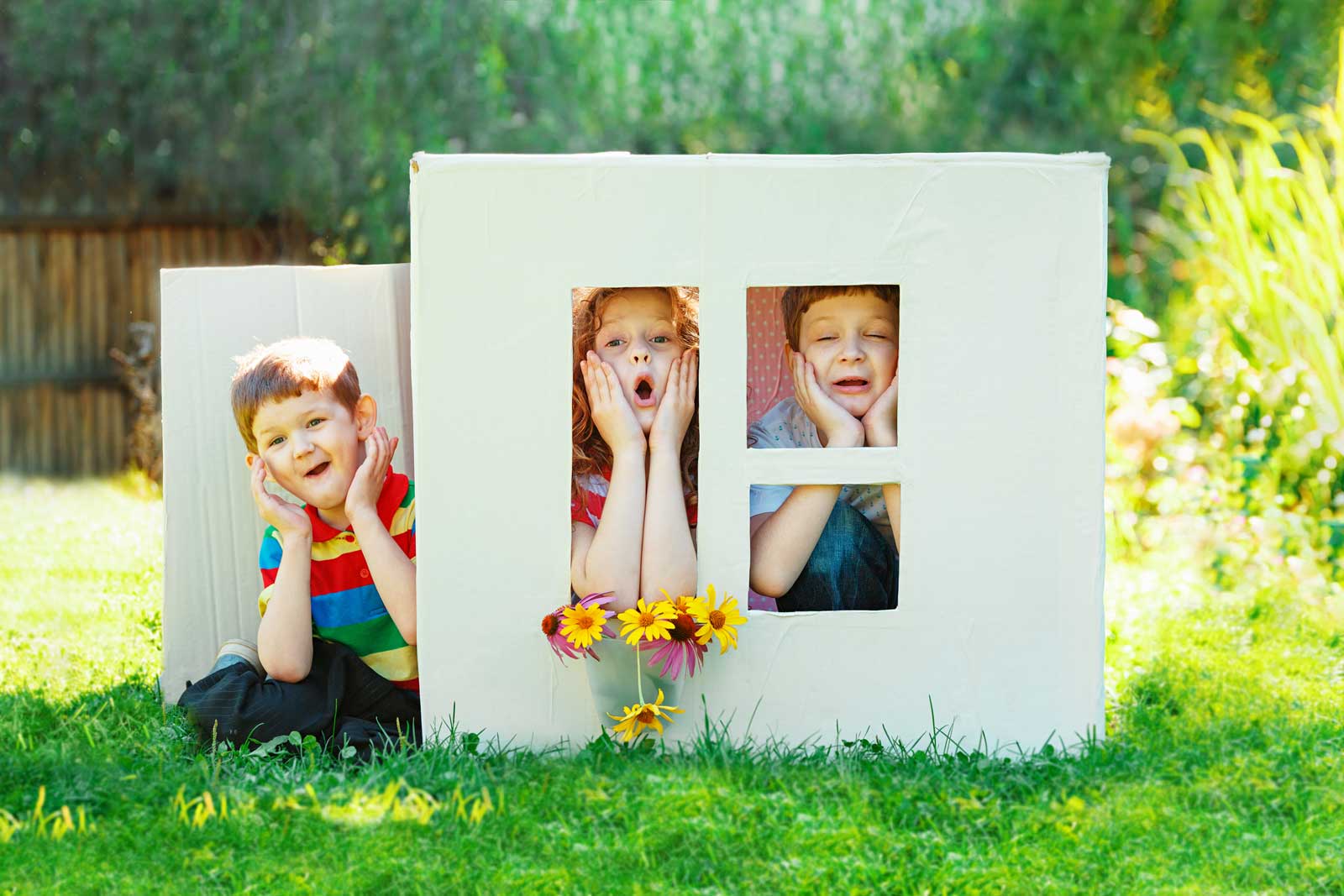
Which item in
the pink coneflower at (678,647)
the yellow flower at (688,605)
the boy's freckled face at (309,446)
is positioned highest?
the boy's freckled face at (309,446)

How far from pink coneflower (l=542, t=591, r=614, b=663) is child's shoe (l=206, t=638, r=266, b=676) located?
0.66m

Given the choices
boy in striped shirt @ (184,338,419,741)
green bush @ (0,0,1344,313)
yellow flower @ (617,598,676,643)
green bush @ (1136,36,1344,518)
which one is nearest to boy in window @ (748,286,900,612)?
yellow flower @ (617,598,676,643)

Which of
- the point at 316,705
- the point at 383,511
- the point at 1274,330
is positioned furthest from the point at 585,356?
the point at 1274,330

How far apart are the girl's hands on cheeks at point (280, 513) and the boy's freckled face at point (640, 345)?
2.14ft

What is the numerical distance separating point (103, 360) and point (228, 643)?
16.2ft

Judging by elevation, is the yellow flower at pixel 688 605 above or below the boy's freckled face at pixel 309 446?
below

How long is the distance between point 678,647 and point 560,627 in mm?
206

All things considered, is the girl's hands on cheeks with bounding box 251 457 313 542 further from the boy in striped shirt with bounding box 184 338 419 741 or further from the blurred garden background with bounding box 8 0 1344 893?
the blurred garden background with bounding box 8 0 1344 893

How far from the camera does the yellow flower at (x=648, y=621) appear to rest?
2.25 metres

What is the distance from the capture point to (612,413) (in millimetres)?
2375

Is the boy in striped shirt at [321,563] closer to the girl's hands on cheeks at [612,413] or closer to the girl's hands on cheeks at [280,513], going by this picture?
the girl's hands on cheeks at [280,513]

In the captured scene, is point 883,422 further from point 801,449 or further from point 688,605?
point 688,605

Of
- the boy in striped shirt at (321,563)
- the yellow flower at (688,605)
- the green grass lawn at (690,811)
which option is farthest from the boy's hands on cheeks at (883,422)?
the boy in striped shirt at (321,563)

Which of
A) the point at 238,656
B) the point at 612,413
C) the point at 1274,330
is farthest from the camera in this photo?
the point at 1274,330
